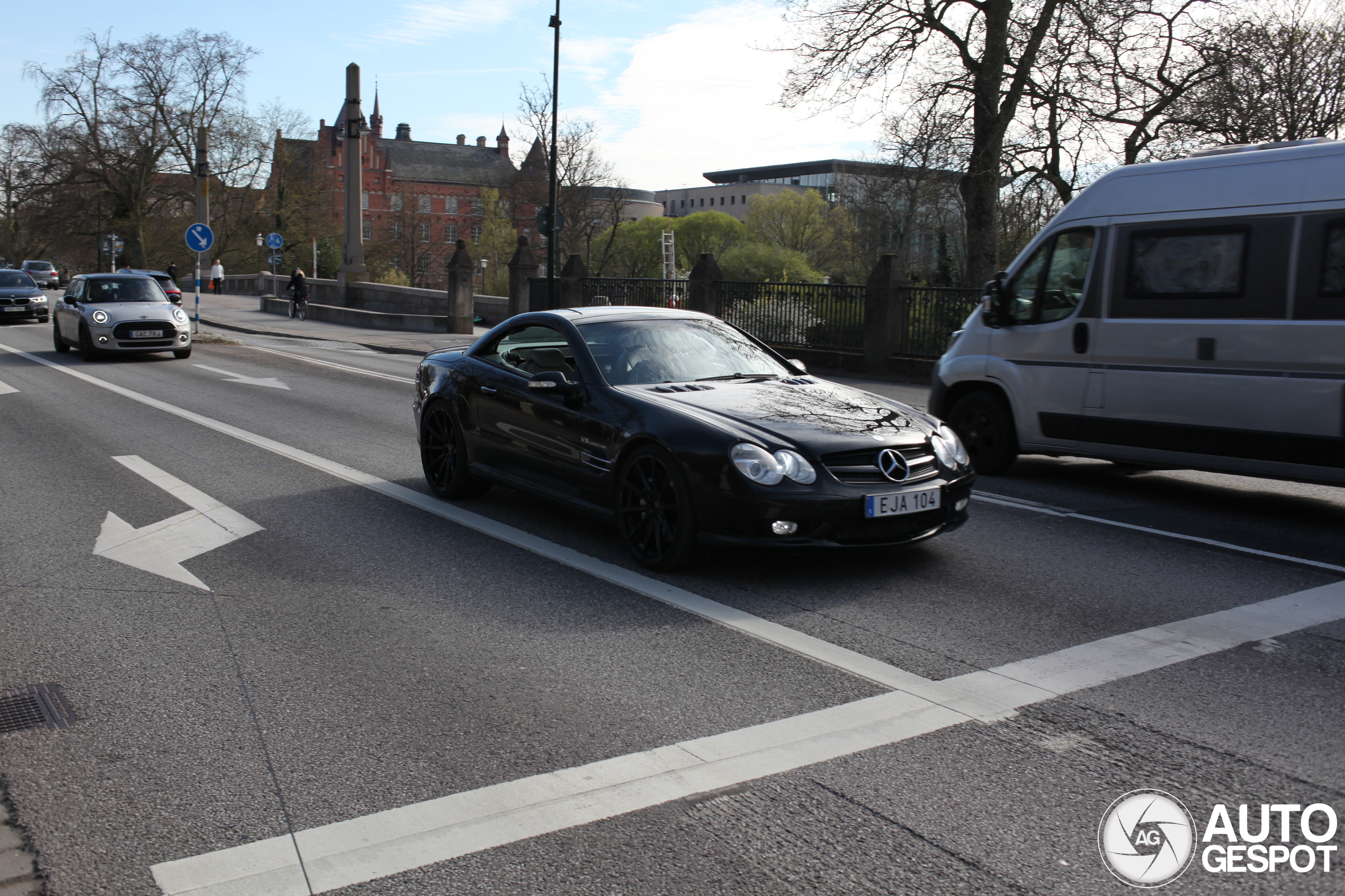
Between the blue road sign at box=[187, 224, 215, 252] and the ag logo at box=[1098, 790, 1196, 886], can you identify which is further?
the blue road sign at box=[187, 224, 215, 252]

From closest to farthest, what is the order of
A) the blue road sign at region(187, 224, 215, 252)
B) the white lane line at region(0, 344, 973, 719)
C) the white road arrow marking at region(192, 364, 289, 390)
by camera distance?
the white lane line at region(0, 344, 973, 719)
the white road arrow marking at region(192, 364, 289, 390)
the blue road sign at region(187, 224, 215, 252)

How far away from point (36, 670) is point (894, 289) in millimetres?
17874

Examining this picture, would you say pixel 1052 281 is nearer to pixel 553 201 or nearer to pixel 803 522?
pixel 803 522

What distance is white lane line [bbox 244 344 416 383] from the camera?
18.7 meters

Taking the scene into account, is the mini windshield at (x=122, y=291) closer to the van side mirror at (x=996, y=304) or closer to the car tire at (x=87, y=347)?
the car tire at (x=87, y=347)

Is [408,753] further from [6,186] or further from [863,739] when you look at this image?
[6,186]

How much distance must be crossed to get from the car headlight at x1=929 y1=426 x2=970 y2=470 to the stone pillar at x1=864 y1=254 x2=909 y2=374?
14.6 m

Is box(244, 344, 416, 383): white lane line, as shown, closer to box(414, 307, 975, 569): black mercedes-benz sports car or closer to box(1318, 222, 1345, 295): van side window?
box(414, 307, 975, 569): black mercedes-benz sports car

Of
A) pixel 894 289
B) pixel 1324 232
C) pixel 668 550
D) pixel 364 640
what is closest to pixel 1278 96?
pixel 894 289

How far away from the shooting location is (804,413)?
6.30 meters

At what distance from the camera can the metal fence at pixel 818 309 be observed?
2009cm

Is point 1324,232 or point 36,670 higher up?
point 1324,232

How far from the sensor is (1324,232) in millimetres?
7414

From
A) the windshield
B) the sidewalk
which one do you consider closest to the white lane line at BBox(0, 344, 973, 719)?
the windshield
